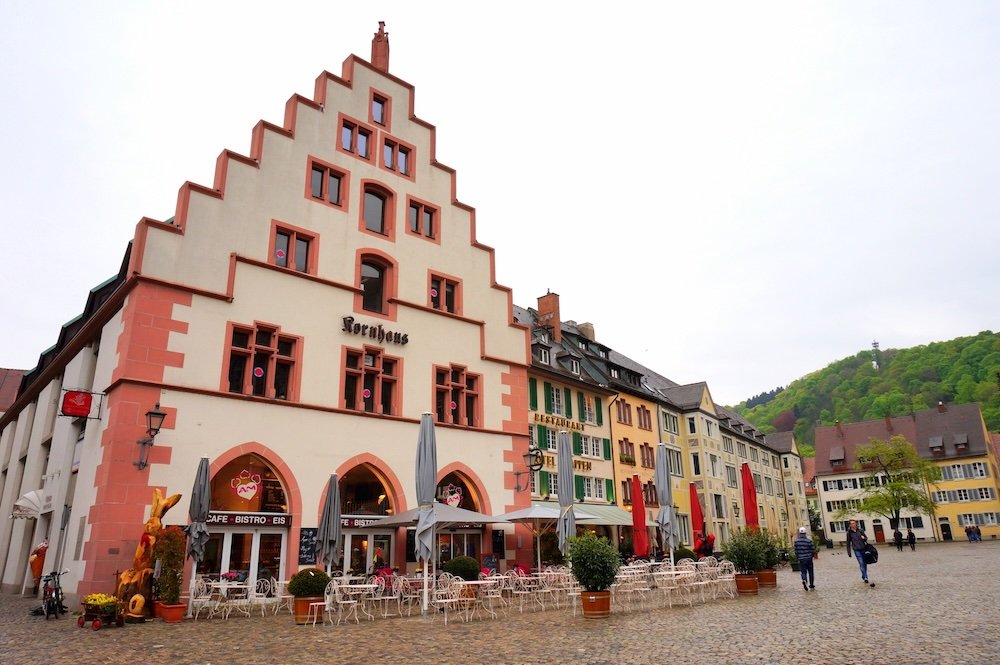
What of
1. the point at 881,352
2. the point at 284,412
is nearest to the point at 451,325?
the point at 284,412

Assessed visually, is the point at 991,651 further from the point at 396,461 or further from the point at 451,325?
the point at 451,325

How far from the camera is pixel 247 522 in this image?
1880 cm

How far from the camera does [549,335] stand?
135 ft

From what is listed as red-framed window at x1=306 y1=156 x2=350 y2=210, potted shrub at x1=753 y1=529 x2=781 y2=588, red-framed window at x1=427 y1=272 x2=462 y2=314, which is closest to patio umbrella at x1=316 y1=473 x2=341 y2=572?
red-framed window at x1=427 y1=272 x2=462 y2=314

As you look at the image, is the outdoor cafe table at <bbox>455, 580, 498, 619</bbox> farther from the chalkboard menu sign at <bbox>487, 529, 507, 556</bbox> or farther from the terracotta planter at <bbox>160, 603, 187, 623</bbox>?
the terracotta planter at <bbox>160, 603, 187, 623</bbox>

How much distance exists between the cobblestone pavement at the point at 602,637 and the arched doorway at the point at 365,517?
455 cm

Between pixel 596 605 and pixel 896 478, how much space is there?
57518mm

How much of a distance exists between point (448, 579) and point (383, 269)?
37.3ft

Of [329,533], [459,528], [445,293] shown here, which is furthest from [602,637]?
[445,293]

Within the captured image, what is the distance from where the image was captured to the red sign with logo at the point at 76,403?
1802 centimetres

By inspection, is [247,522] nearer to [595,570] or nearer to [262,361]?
[262,361]

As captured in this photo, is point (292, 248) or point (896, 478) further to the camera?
point (896, 478)

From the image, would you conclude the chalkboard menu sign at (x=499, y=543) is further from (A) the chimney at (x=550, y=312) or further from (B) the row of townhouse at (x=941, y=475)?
(B) the row of townhouse at (x=941, y=475)

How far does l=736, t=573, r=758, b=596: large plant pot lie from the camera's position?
18531 millimetres
